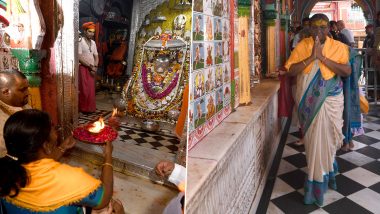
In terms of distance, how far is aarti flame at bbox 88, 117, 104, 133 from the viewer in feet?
2.92

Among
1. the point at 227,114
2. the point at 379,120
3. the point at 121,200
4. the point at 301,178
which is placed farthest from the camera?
the point at 379,120

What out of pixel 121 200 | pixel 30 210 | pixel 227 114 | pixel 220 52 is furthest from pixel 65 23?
pixel 227 114

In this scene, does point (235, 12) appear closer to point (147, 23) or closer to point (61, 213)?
point (147, 23)

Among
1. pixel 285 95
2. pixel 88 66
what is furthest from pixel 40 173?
pixel 285 95

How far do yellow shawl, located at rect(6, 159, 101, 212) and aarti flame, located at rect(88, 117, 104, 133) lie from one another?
4.8 inches

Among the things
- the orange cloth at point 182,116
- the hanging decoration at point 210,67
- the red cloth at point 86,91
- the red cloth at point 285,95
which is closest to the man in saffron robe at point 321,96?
the red cloth at point 285,95

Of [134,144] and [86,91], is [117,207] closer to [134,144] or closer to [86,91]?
[134,144]

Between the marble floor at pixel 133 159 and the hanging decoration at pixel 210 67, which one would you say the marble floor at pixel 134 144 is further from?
the hanging decoration at pixel 210 67

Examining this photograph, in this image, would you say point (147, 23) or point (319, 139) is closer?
point (147, 23)

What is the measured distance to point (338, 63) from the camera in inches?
95.7

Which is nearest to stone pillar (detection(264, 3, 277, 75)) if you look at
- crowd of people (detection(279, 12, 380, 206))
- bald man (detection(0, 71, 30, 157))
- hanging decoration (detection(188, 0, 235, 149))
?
crowd of people (detection(279, 12, 380, 206))

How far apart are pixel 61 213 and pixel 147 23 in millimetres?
576

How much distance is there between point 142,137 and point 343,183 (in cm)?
265

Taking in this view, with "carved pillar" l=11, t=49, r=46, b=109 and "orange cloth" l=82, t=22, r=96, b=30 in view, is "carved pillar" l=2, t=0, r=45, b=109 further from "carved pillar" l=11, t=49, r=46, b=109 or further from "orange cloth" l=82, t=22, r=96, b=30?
"orange cloth" l=82, t=22, r=96, b=30
